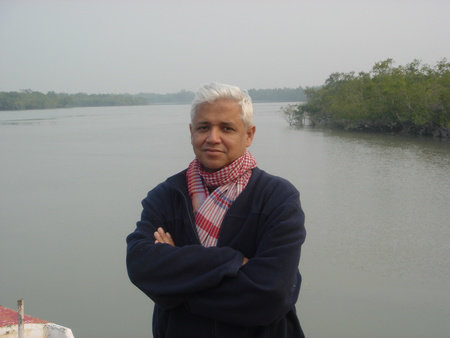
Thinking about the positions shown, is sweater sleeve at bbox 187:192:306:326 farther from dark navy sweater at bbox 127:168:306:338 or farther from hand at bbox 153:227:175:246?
hand at bbox 153:227:175:246

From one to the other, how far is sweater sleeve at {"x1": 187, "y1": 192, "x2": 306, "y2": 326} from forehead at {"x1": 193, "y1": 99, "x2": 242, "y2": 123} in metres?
0.28

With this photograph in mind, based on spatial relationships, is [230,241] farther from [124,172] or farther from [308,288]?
[124,172]

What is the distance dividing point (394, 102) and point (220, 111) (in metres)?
21.5

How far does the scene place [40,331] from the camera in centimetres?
201

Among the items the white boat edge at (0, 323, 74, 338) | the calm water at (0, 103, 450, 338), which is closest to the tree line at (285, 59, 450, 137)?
the calm water at (0, 103, 450, 338)

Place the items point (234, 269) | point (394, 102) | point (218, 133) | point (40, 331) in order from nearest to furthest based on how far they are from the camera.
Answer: point (234, 269)
point (218, 133)
point (40, 331)
point (394, 102)

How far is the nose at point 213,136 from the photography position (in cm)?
120

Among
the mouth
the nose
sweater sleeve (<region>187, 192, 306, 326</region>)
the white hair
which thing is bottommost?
sweater sleeve (<region>187, 192, 306, 326</region>)

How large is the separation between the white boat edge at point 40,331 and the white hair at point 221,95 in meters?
1.33

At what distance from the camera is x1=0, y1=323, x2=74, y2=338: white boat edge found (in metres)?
1.98

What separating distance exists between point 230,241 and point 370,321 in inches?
127

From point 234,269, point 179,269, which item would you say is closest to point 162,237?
point 179,269

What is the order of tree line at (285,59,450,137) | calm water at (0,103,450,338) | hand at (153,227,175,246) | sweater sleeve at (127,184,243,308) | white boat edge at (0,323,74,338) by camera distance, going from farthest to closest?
tree line at (285,59,450,137)
calm water at (0,103,450,338)
white boat edge at (0,323,74,338)
hand at (153,227,175,246)
sweater sleeve at (127,184,243,308)

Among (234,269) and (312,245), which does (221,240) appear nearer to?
(234,269)
